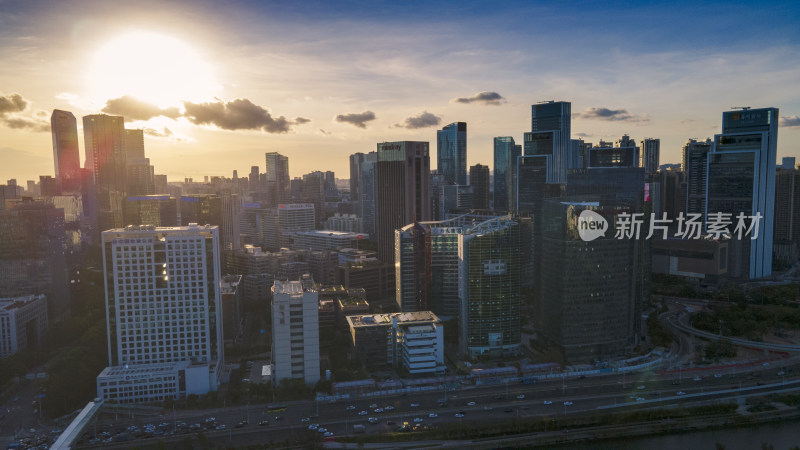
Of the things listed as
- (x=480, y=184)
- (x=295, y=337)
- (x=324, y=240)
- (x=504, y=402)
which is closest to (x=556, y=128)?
(x=480, y=184)

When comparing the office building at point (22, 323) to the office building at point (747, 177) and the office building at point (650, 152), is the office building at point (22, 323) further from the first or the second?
the office building at point (650, 152)

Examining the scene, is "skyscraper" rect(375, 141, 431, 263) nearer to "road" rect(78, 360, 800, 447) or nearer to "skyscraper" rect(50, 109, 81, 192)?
"road" rect(78, 360, 800, 447)

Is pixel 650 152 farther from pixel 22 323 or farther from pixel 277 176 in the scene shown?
pixel 22 323

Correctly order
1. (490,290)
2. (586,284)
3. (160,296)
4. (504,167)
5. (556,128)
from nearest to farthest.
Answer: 1. (160,296)
2. (586,284)
3. (490,290)
4. (556,128)
5. (504,167)

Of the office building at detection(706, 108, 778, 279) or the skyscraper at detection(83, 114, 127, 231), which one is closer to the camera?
the office building at detection(706, 108, 778, 279)

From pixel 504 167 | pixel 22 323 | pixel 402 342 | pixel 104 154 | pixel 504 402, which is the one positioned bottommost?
pixel 504 402

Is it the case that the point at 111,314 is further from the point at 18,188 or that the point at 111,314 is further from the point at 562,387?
the point at 18,188

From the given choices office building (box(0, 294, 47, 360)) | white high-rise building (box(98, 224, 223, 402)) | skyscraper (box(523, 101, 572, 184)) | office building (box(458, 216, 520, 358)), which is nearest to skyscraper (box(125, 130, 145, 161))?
office building (box(0, 294, 47, 360))
